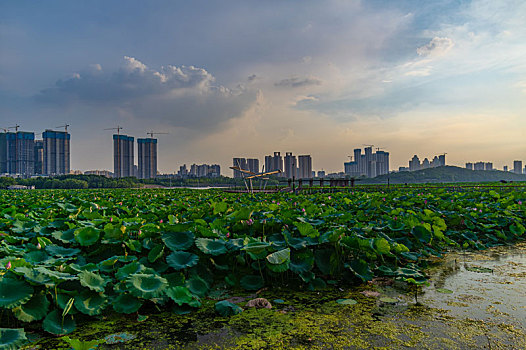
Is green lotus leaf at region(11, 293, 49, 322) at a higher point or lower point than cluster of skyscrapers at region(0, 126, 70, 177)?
lower

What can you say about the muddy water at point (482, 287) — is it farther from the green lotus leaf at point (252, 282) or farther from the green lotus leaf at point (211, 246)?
the green lotus leaf at point (211, 246)

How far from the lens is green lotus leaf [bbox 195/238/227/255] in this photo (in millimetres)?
2984

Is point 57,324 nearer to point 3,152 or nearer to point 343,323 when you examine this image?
point 343,323

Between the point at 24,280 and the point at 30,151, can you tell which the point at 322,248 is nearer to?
the point at 24,280

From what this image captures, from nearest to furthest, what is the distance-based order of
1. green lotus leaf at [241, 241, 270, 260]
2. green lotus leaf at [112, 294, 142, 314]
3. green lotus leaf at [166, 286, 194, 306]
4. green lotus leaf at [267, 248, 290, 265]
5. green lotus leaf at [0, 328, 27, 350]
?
1. green lotus leaf at [0, 328, 27, 350]
2. green lotus leaf at [112, 294, 142, 314]
3. green lotus leaf at [166, 286, 194, 306]
4. green lotus leaf at [267, 248, 290, 265]
5. green lotus leaf at [241, 241, 270, 260]

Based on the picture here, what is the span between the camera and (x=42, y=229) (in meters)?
3.84

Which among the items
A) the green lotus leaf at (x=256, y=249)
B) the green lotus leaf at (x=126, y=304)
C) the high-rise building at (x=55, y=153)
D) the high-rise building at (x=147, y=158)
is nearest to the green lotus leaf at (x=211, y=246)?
the green lotus leaf at (x=256, y=249)

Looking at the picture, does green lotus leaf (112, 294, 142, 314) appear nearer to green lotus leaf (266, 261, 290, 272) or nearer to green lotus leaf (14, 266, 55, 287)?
green lotus leaf (14, 266, 55, 287)

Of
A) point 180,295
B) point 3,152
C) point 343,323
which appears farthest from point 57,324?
point 3,152

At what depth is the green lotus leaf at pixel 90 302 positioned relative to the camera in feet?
7.34

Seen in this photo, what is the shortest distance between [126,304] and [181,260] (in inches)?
24.4

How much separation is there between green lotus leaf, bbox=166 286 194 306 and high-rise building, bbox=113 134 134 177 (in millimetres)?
123469

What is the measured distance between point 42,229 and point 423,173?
118342 millimetres

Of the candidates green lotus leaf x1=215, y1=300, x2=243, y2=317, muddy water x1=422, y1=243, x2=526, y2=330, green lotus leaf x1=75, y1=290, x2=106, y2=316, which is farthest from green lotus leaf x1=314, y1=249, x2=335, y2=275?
green lotus leaf x1=75, y1=290, x2=106, y2=316
